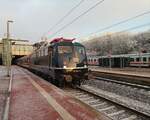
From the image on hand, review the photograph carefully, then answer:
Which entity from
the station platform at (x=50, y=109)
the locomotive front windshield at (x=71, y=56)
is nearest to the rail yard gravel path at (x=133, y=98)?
the station platform at (x=50, y=109)

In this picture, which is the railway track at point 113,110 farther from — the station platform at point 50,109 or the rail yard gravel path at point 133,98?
the station platform at point 50,109

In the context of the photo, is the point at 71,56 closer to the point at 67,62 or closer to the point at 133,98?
the point at 67,62

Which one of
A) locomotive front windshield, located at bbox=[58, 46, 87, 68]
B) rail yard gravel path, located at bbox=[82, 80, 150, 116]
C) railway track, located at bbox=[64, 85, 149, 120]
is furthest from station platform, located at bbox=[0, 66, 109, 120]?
A: locomotive front windshield, located at bbox=[58, 46, 87, 68]

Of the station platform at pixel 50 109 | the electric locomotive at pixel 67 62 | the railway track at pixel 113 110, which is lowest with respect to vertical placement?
the railway track at pixel 113 110

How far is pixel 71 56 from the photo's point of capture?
1527 centimetres

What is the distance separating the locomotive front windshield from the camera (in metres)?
15.0

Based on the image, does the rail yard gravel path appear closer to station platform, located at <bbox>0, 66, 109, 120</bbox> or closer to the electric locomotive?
the electric locomotive

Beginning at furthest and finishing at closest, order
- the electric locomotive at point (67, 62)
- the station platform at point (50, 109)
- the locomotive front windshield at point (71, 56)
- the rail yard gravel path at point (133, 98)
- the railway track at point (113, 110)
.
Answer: the locomotive front windshield at point (71, 56) < the electric locomotive at point (67, 62) < the rail yard gravel path at point (133, 98) < the railway track at point (113, 110) < the station platform at point (50, 109)

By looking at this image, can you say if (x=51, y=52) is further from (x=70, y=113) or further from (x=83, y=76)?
(x=70, y=113)

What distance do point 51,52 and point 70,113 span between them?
8.55 metres

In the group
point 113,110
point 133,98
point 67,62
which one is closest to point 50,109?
point 113,110

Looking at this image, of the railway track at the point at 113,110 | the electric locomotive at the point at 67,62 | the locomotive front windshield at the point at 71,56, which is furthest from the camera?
the locomotive front windshield at the point at 71,56

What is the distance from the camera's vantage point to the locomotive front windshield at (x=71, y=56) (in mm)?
15000

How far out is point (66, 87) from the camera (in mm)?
16078
